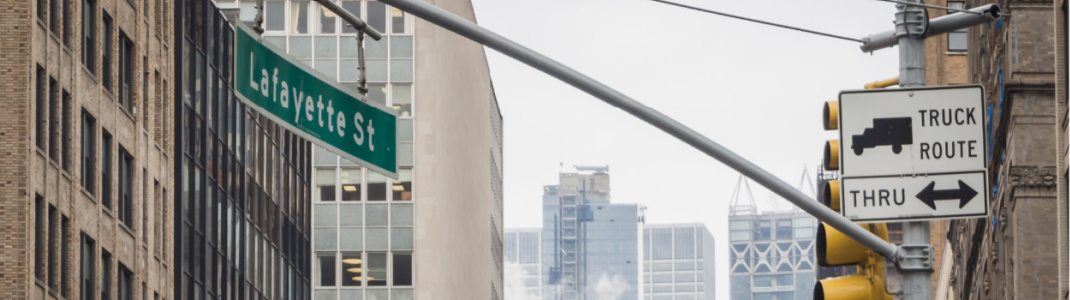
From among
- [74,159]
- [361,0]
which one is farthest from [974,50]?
[361,0]

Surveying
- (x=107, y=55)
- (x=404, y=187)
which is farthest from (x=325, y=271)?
(x=107, y=55)

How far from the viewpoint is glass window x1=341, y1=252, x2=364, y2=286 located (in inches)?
3438

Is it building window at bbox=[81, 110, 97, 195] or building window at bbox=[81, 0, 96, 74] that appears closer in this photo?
building window at bbox=[81, 110, 97, 195]

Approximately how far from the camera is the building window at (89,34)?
158 ft

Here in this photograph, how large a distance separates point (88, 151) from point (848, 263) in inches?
1520

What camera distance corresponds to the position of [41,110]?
44250 millimetres

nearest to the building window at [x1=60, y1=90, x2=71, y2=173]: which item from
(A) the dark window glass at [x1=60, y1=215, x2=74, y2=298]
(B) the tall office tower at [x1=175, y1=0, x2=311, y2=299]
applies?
(A) the dark window glass at [x1=60, y1=215, x2=74, y2=298]

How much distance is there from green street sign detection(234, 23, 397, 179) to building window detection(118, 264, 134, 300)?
3820 cm

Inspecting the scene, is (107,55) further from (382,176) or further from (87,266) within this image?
(382,176)

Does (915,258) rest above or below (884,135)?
below

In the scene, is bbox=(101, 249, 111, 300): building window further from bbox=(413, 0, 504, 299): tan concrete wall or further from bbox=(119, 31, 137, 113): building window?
bbox=(413, 0, 504, 299): tan concrete wall

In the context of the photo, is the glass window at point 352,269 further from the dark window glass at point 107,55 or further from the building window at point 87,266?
the building window at point 87,266

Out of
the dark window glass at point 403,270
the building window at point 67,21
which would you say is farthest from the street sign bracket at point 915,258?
the dark window glass at point 403,270

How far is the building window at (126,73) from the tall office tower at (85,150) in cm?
4
